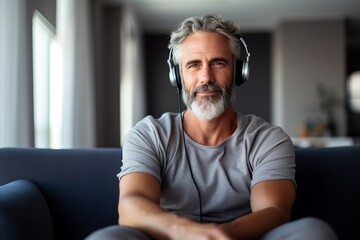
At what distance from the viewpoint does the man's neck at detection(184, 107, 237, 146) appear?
1646 millimetres

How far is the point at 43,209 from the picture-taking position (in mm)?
1611

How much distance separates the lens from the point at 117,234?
1.12m

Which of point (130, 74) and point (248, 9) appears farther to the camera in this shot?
point (130, 74)

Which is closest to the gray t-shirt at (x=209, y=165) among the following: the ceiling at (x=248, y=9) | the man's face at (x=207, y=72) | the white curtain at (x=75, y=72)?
the man's face at (x=207, y=72)

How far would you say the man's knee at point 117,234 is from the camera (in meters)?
1.10

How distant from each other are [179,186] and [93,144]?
3.53m

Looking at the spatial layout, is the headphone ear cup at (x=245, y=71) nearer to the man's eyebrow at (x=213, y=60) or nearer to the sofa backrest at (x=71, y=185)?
the man's eyebrow at (x=213, y=60)

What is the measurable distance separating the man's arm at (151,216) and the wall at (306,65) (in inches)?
253

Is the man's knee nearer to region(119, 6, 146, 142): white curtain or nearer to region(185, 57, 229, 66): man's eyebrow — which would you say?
region(185, 57, 229, 66): man's eyebrow

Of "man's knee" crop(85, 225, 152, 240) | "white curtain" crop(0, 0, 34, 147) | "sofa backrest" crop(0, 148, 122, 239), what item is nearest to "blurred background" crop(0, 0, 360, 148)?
"white curtain" crop(0, 0, 34, 147)

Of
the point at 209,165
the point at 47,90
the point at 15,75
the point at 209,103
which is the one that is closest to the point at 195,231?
the point at 209,165

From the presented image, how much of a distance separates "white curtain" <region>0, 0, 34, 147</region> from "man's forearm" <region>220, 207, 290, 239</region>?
1676 mm

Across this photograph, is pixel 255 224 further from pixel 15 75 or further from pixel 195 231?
pixel 15 75

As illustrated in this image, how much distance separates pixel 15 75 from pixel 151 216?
5.41ft
